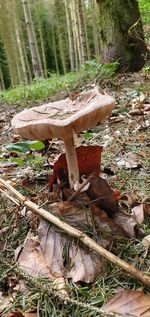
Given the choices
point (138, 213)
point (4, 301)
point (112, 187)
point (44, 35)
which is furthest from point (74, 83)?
point (44, 35)

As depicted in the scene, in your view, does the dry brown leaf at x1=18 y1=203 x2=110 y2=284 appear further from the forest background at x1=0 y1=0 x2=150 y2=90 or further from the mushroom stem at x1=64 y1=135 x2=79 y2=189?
the forest background at x1=0 y1=0 x2=150 y2=90

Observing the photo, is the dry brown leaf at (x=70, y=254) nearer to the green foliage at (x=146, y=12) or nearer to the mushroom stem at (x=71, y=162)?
the mushroom stem at (x=71, y=162)

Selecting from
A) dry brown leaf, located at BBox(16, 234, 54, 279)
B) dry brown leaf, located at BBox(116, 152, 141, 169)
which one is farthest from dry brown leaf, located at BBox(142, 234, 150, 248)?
dry brown leaf, located at BBox(116, 152, 141, 169)

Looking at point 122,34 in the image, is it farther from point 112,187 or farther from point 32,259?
point 32,259

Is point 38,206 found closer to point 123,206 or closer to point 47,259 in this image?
point 47,259

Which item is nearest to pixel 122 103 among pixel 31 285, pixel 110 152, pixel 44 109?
pixel 110 152
